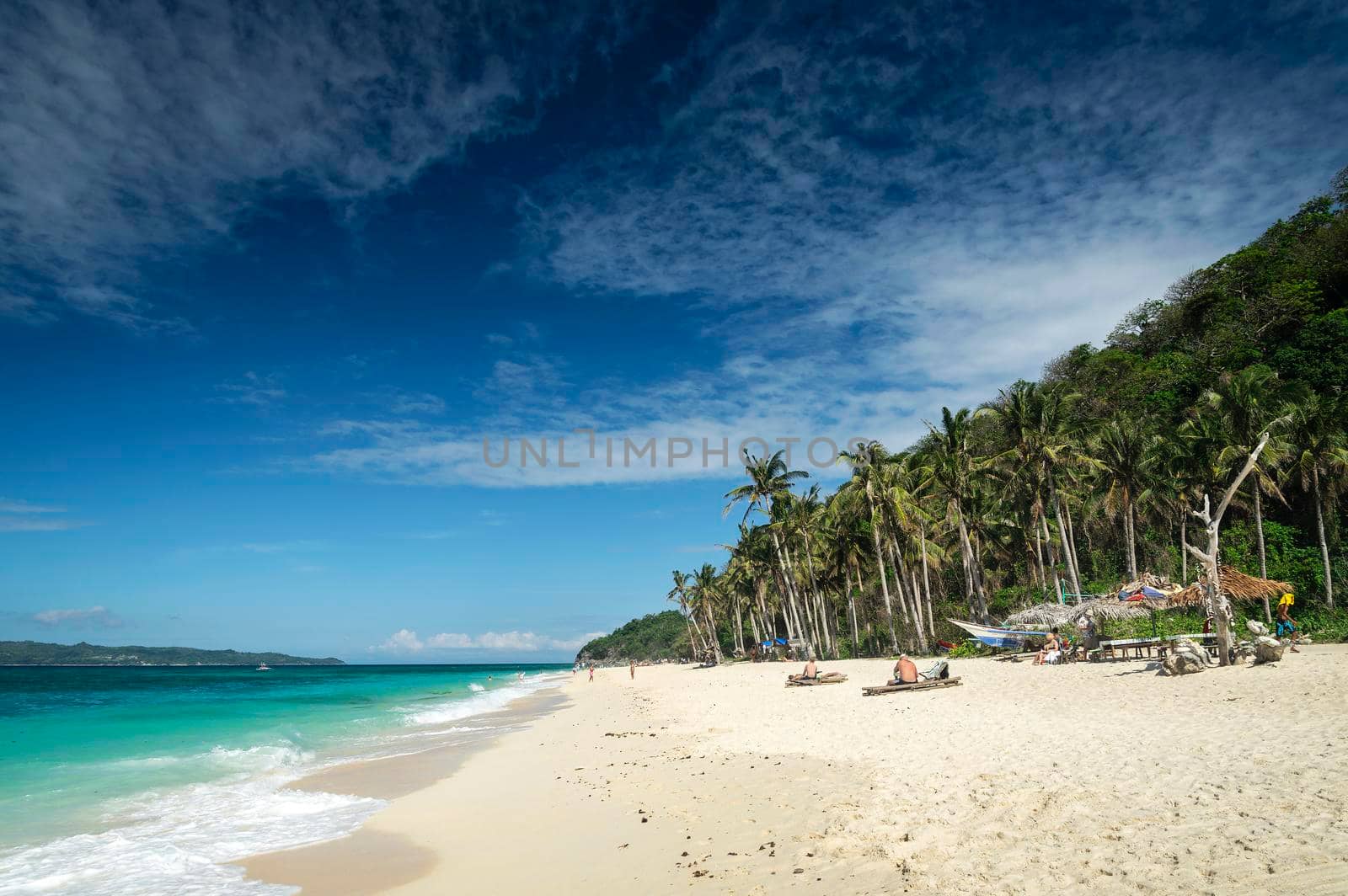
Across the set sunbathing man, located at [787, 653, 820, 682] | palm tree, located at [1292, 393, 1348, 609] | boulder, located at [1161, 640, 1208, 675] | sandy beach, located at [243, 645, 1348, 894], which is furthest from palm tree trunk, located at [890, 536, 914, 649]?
sandy beach, located at [243, 645, 1348, 894]

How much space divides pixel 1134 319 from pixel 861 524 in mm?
28172

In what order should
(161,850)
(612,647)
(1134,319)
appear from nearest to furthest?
1. (161,850)
2. (1134,319)
3. (612,647)

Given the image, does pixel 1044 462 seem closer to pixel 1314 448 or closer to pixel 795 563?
pixel 1314 448

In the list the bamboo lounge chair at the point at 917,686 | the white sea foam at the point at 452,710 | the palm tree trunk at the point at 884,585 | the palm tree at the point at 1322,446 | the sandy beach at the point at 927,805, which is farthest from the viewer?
the palm tree trunk at the point at 884,585

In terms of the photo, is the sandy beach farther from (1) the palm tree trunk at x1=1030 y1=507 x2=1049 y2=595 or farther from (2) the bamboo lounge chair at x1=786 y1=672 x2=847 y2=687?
(1) the palm tree trunk at x1=1030 y1=507 x2=1049 y2=595

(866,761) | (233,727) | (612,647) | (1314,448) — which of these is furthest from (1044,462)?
(612,647)

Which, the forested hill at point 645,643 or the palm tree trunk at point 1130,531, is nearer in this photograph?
the palm tree trunk at point 1130,531

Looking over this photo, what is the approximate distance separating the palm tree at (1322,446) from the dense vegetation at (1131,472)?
70 millimetres

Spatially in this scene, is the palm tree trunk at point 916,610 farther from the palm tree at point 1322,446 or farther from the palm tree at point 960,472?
the palm tree at point 1322,446

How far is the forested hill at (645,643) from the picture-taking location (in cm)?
12746

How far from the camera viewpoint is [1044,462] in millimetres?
32188

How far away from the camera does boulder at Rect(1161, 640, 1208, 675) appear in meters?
15.1

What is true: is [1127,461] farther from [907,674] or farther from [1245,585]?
[907,674]

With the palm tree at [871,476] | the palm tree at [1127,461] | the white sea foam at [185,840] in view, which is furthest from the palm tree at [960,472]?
the white sea foam at [185,840]
